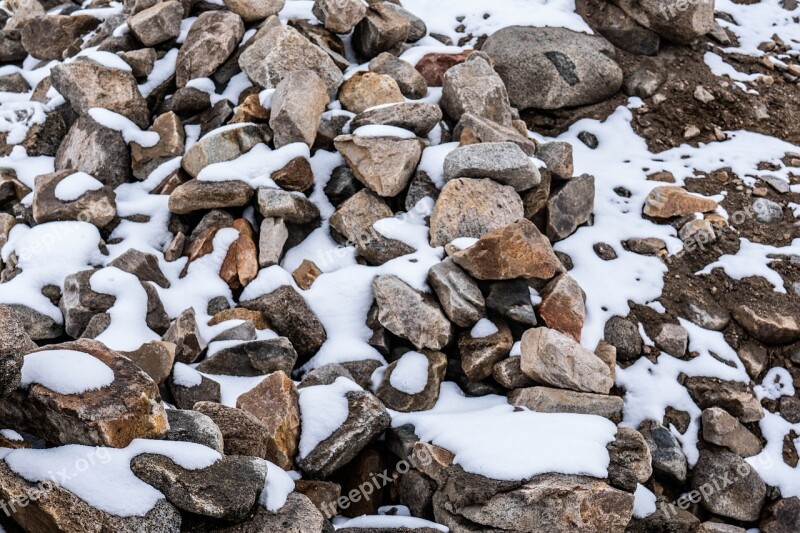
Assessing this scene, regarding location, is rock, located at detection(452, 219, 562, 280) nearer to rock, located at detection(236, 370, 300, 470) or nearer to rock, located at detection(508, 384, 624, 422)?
rock, located at detection(508, 384, 624, 422)

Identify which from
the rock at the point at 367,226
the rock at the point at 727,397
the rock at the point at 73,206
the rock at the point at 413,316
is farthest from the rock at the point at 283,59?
the rock at the point at 727,397

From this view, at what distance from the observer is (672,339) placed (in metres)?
7.13

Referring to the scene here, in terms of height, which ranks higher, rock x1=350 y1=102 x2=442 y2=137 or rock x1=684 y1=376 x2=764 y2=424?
rock x1=350 y1=102 x2=442 y2=137

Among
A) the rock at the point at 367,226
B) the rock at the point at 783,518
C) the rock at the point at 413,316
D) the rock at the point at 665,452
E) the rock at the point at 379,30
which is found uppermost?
the rock at the point at 379,30

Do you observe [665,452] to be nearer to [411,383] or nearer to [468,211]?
[411,383]

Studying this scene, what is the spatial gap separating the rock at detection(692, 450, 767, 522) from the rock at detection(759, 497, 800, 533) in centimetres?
11

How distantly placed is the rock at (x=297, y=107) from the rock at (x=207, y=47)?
153 cm

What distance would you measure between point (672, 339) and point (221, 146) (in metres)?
5.77

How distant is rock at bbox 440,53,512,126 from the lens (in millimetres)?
8859

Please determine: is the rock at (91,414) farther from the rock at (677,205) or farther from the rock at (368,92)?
the rock at (677,205)

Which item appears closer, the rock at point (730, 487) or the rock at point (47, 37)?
the rock at point (730, 487)

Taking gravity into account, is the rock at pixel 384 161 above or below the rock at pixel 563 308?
above

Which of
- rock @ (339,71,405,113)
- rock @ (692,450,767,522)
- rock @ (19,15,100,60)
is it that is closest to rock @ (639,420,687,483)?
rock @ (692,450,767,522)

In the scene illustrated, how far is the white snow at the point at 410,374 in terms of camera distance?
6.48 meters
